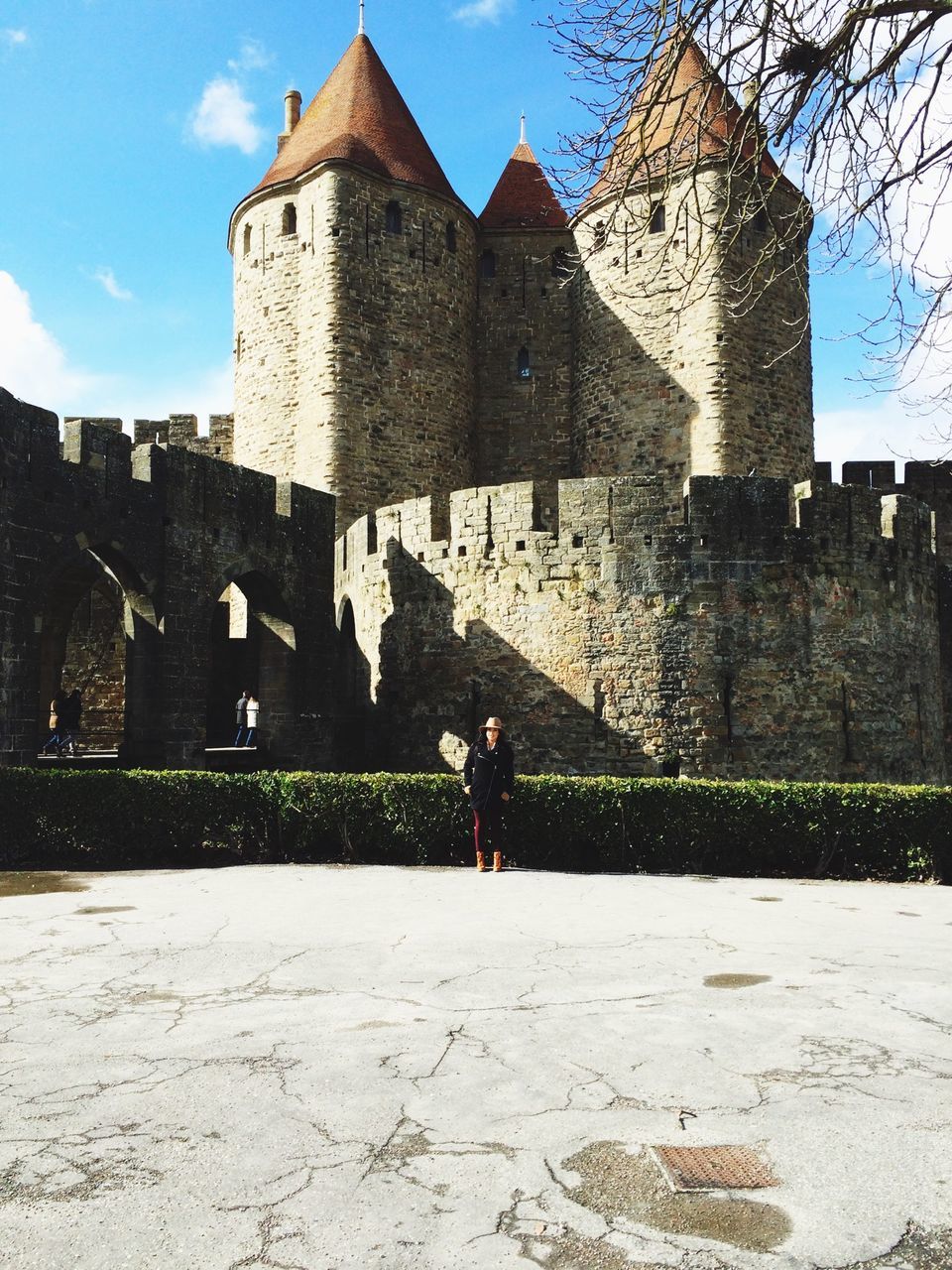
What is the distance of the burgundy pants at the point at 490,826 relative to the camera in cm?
1080

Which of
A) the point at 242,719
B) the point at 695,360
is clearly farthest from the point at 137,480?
the point at 695,360

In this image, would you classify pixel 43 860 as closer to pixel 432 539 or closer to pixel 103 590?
pixel 432 539

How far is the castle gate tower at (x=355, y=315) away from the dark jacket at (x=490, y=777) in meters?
13.4

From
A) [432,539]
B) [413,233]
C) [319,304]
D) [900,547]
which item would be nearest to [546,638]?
[432,539]

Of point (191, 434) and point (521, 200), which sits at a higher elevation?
point (521, 200)

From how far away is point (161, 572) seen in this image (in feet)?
50.2

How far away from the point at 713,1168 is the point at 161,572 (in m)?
13.3

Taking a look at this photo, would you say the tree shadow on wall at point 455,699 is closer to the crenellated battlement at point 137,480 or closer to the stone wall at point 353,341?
the crenellated battlement at point 137,480

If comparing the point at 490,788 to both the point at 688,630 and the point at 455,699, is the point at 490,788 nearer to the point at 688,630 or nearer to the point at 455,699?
the point at 688,630

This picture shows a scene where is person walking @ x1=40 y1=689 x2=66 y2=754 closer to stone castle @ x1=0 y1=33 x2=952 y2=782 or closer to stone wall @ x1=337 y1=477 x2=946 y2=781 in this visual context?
stone castle @ x1=0 y1=33 x2=952 y2=782

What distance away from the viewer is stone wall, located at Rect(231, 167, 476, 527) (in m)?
23.5

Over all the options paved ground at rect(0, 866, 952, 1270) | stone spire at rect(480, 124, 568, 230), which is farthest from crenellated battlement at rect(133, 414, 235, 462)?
paved ground at rect(0, 866, 952, 1270)

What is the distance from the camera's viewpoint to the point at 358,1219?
10.5 feet

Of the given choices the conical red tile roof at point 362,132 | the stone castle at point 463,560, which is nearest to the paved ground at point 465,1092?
the stone castle at point 463,560
